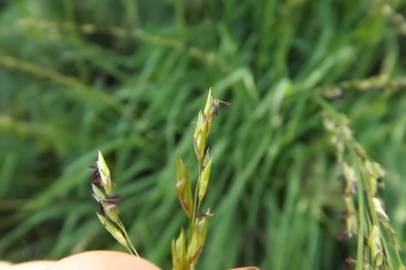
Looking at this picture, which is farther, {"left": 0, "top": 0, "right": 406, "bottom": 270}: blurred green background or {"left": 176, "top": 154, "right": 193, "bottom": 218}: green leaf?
{"left": 0, "top": 0, "right": 406, "bottom": 270}: blurred green background

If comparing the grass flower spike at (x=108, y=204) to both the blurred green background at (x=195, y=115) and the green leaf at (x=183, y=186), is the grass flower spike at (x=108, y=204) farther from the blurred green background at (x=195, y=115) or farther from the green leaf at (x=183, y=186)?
the blurred green background at (x=195, y=115)

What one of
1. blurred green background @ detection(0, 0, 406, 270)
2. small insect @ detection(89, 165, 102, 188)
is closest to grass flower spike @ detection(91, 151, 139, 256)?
small insect @ detection(89, 165, 102, 188)

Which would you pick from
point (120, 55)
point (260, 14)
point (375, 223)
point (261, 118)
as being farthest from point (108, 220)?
point (120, 55)

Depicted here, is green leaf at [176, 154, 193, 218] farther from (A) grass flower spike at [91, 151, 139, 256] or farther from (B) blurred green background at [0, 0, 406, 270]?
(B) blurred green background at [0, 0, 406, 270]

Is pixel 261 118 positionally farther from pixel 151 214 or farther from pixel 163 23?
pixel 163 23

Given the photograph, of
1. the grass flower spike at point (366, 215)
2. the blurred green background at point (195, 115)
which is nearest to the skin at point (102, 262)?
the grass flower spike at point (366, 215)

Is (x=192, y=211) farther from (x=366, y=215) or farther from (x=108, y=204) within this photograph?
(x=366, y=215)
